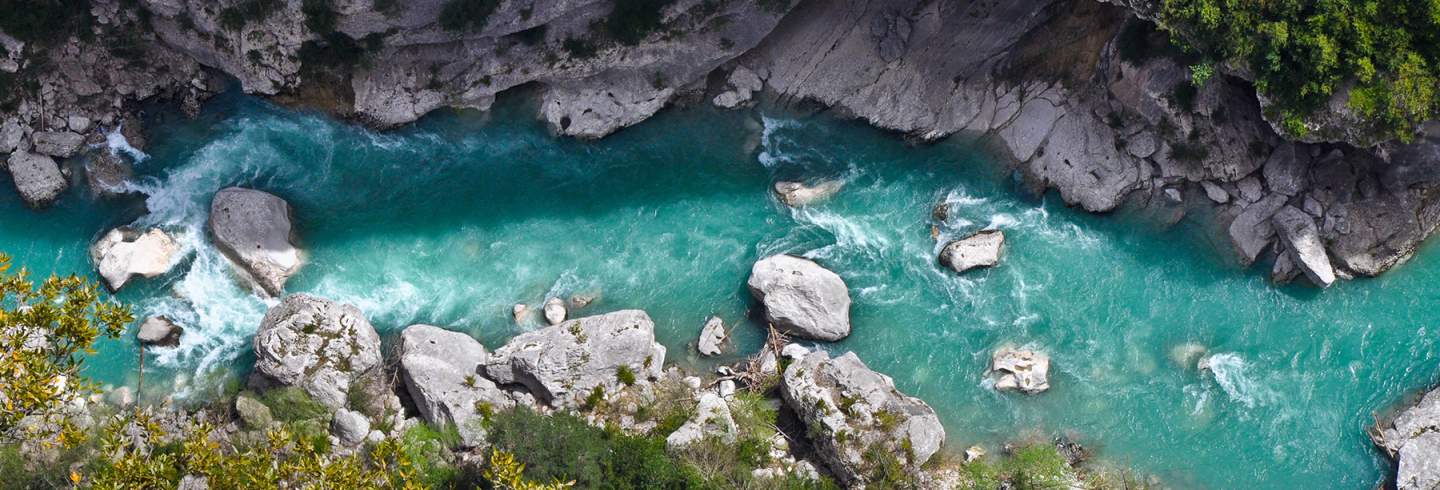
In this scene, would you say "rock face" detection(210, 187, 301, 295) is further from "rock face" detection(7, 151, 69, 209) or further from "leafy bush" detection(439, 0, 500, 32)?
"leafy bush" detection(439, 0, 500, 32)

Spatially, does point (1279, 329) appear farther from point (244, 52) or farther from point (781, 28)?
point (244, 52)

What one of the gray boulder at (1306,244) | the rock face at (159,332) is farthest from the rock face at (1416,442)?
the rock face at (159,332)

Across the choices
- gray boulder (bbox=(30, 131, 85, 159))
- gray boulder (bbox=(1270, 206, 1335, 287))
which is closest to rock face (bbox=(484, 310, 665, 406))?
gray boulder (bbox=(30, 131, 85, 159))

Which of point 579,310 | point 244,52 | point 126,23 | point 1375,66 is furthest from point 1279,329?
point 126,23

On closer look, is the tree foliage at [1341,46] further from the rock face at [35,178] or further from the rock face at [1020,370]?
the rock face at [35,178]

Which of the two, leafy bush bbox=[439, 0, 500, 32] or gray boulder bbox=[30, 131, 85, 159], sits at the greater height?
leafy bush bbox=[439, 0, 500, 32]
